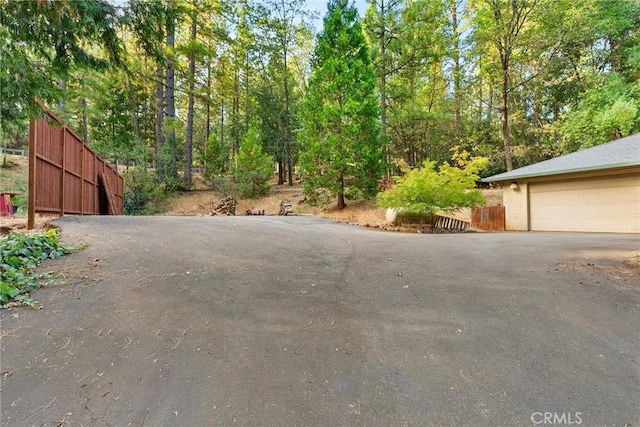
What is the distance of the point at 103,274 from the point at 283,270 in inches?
74.4

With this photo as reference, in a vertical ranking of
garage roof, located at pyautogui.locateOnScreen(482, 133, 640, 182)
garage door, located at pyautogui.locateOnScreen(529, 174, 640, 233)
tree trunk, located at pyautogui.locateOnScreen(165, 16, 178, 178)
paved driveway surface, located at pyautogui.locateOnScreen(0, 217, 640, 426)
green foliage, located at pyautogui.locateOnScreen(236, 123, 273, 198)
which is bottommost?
paved driveway surface, located at pyautogui.locateOnScreen(0, 217, 640, 426)

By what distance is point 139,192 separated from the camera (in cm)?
1577

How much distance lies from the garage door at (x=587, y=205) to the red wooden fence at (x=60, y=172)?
13.2m

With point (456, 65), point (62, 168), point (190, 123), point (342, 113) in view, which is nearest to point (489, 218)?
point (342, 113)

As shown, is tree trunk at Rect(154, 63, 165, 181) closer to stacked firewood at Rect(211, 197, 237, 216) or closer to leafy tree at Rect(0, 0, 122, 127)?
stacked firewood at Rect(211, 197, 237, 216)

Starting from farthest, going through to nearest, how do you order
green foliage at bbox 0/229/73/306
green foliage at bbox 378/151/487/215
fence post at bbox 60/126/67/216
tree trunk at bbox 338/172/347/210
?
1. tree trunk at bbox 338/172/347/210
2. green foliage at bbox 378/151/487/215
3. fence post at bbox 60/126/67/216
4. green foliage at bbox 0/229/73/306

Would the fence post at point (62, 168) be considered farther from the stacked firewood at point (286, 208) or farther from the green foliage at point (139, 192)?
the stacked firewood at point (286, 208)

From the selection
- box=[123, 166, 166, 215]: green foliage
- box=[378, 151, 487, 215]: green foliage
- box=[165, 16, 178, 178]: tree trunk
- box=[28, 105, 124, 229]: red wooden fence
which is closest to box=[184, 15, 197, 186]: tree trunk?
box=[165, 16, 178, 178]: tree trunk

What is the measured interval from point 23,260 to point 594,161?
13.3m

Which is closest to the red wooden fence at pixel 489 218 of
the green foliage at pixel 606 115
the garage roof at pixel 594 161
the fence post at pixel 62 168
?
the garage roof at pixel 594 161

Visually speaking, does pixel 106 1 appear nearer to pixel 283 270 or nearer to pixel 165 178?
pixel 283 270

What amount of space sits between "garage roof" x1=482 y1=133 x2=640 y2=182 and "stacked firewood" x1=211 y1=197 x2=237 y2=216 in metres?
13.2

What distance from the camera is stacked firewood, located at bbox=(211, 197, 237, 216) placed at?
16456 millimetres

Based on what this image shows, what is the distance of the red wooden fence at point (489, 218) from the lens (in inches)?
450
